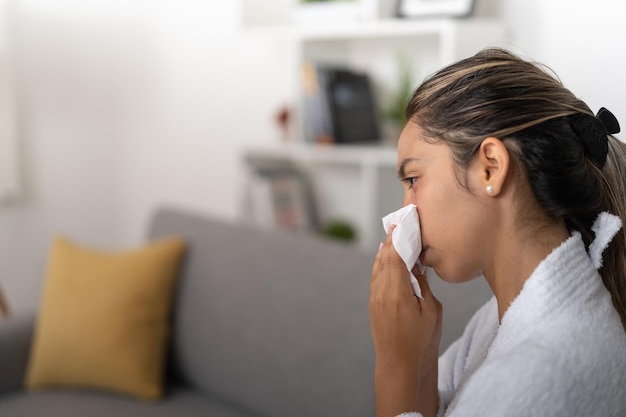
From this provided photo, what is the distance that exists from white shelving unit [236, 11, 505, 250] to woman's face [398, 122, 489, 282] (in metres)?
0.95

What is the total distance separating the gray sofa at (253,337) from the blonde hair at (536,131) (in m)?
0.84


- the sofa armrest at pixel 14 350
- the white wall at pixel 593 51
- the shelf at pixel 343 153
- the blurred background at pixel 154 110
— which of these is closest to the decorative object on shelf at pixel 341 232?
the blurred background at pixel 154 110

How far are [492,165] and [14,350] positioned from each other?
5.69 feet

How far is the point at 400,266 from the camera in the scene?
1168 millimetres

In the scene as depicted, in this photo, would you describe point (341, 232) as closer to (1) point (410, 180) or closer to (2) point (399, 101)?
(2) point (399, 101)

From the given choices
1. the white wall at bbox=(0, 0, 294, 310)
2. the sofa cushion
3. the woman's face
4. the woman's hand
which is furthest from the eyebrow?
the white wall at bbox=(0, 0, 294, 310)

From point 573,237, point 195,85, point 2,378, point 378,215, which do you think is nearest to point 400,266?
point 573,237

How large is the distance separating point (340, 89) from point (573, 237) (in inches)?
57.9

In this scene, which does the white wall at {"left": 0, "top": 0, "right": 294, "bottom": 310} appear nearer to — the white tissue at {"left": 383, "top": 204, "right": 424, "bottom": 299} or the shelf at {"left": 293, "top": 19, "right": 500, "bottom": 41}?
the shelf at {"left": 293, "top": 19, "right": 500, "bottom": 41}

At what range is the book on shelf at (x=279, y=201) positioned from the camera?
264 centimetres

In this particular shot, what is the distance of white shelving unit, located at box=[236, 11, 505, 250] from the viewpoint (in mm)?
2035

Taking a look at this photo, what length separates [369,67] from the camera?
255 centimetres

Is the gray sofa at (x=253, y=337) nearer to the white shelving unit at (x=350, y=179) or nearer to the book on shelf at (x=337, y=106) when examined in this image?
the white shelving unit at (x=350, y=179)

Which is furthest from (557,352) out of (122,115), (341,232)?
(122,115)
